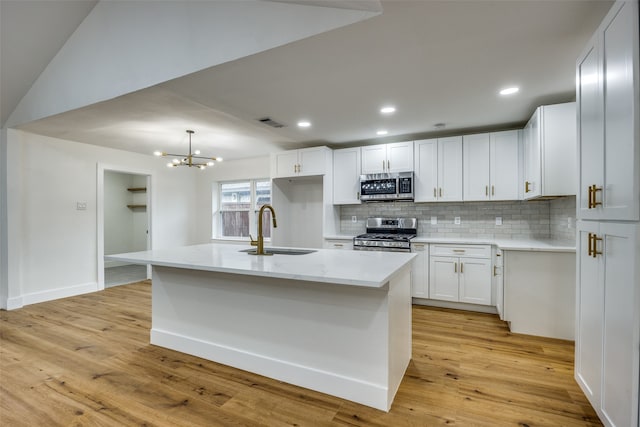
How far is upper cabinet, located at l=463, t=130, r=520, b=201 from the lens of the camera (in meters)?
3.77

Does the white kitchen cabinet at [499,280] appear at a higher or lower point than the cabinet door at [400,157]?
lower

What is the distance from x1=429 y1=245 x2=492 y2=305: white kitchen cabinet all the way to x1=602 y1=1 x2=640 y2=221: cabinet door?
222 cm

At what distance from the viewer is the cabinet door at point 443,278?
12.5ft

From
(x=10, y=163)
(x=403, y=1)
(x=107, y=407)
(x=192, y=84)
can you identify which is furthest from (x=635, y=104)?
(x=10, y=163)

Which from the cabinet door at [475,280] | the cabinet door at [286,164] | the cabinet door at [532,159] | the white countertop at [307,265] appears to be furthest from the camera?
the cabinet door at [286,164]

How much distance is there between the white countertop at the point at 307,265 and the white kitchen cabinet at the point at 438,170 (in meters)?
2.04

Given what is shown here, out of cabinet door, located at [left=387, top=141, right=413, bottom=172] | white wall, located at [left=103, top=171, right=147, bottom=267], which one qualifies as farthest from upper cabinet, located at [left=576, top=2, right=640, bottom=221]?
white wall, located at [left=103, top=171, right=147, bottom=267]

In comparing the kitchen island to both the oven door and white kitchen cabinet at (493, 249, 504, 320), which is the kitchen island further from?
the oven door

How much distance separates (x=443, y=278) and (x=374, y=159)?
1.91 meters

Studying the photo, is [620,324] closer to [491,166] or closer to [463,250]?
[463,250]

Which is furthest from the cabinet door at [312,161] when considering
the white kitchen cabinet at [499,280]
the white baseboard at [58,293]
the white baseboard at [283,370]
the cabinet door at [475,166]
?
the white baseboard at [58,293]

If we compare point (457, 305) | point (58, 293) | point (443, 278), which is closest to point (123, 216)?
point (58, 293)

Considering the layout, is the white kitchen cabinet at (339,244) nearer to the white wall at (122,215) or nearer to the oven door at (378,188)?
the oven door at (378,188)

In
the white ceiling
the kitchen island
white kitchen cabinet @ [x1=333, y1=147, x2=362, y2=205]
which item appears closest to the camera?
the white ceiling
